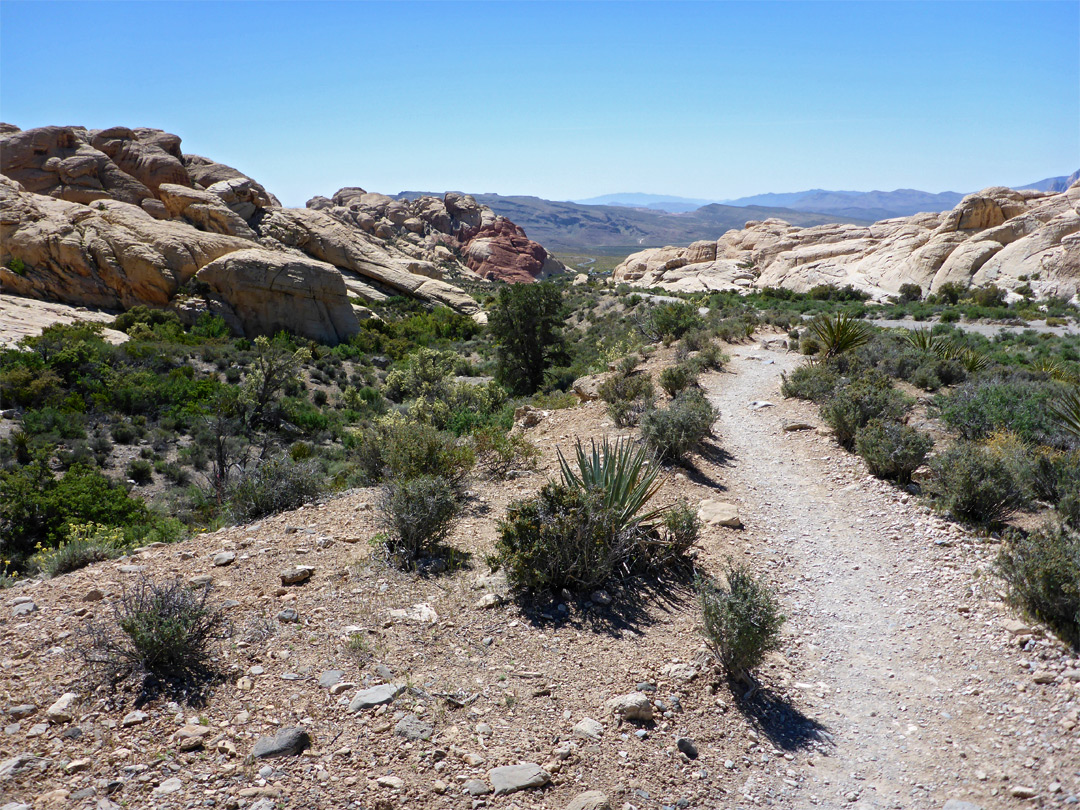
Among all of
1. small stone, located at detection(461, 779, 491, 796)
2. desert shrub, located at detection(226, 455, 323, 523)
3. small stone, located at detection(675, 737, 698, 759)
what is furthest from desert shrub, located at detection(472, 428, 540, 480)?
small stone, located at detection(461, 779, 491, 796)

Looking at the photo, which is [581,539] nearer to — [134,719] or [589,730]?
[589,730]

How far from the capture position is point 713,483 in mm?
8117

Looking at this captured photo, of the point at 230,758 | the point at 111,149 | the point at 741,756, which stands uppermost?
the point at 111,149

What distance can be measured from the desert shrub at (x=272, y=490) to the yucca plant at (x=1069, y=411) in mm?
10175

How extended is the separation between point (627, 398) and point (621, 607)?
6.71 metres

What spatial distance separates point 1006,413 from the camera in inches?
349

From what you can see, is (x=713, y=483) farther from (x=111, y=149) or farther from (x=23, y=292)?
(x=111, y=149)

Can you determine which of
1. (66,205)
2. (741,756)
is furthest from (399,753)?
(66,205)

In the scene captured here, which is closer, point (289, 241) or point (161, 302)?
point (161, 302)

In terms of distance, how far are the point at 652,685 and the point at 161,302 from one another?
33.8 m

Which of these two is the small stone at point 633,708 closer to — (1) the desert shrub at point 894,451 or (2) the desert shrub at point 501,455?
(2) the desert shrub at point 501,455

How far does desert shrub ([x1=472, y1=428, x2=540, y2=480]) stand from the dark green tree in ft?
44.4

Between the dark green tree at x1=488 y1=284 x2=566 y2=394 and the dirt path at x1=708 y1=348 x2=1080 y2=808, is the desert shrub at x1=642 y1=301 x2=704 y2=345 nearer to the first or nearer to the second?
the dark green tree at x1=488 y1=284 x2=566 y2=394

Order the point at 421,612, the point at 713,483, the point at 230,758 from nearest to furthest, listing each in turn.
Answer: the point at 230,758 → the point at 421,612 → the point at 713,483
